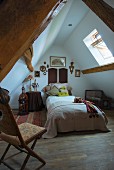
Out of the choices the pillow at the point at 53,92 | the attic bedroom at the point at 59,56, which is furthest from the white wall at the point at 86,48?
the pillow at the point at 53,92

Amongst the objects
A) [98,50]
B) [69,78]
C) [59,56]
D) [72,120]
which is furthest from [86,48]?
[72,120]

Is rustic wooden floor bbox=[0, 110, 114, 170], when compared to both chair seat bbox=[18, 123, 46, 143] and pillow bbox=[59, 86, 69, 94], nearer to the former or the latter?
chair seat bbox=[18, 123, 46, 143]

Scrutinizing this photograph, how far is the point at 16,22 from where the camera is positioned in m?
0.63

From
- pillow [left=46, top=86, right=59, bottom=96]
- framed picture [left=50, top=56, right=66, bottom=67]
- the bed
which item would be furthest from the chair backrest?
framed picture [left=50, top=56, right=66, bottom=67]

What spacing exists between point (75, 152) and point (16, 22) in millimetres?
2144

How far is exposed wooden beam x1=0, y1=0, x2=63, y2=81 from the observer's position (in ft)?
2.07

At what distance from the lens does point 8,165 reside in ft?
5.79

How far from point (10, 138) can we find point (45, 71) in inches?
164

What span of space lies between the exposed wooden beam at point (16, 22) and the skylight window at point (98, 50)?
3.64 metres

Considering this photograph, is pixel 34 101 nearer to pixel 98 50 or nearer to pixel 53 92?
pixel 53 92

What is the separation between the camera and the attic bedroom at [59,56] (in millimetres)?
647

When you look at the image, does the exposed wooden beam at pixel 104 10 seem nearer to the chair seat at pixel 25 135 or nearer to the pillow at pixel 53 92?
the chair seat at pixel 25 135

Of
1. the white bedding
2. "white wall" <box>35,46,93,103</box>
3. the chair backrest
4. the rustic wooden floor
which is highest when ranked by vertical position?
"white wall" <box>35,46,93,103</box>

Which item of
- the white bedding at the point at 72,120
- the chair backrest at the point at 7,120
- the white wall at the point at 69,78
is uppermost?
the white wall at the point at 69,78
